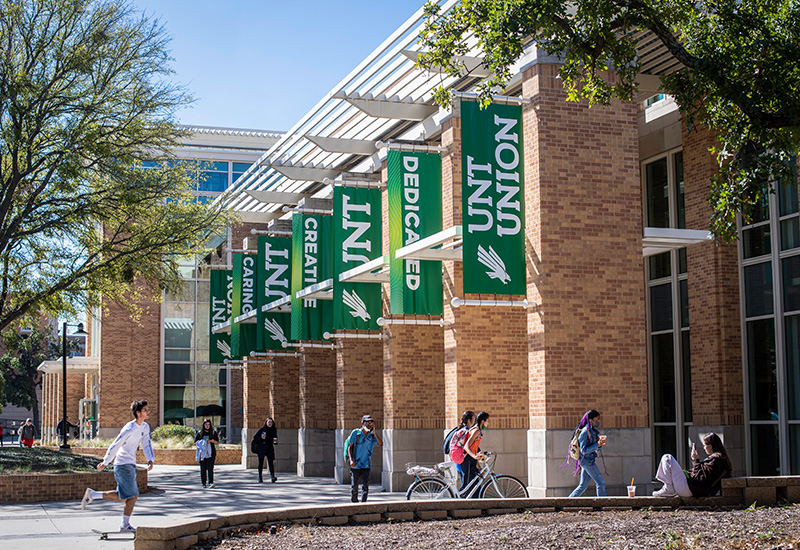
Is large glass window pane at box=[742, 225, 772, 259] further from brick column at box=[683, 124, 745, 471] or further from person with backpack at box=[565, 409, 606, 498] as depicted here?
person with backpack at box=[565, 409, 606, 498]

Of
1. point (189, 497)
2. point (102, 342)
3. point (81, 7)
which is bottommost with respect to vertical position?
point (189, 497)

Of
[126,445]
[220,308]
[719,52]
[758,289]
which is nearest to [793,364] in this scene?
[758,289]

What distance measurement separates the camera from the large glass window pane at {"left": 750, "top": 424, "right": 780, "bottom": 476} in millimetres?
16962

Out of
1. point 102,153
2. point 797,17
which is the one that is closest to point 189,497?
point 102,153

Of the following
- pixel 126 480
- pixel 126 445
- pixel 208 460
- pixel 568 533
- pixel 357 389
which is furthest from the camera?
pixel 357 389

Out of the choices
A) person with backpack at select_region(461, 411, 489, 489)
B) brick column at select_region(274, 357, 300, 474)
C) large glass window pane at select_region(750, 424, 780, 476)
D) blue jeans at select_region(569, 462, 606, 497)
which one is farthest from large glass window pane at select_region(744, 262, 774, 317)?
brick column at select_region(274, 357, 300, 474)

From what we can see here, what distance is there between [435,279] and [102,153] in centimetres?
1110

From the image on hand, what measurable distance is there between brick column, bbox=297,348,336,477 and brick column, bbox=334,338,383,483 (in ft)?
10.8

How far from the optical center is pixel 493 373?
57.7ft

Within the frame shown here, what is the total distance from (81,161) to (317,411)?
939cm

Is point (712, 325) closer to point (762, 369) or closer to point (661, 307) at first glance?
point (762, 369)

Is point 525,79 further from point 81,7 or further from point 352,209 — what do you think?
point 81,7

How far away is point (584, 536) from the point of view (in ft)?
30.1

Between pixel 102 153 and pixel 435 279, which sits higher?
pixel 102 153
